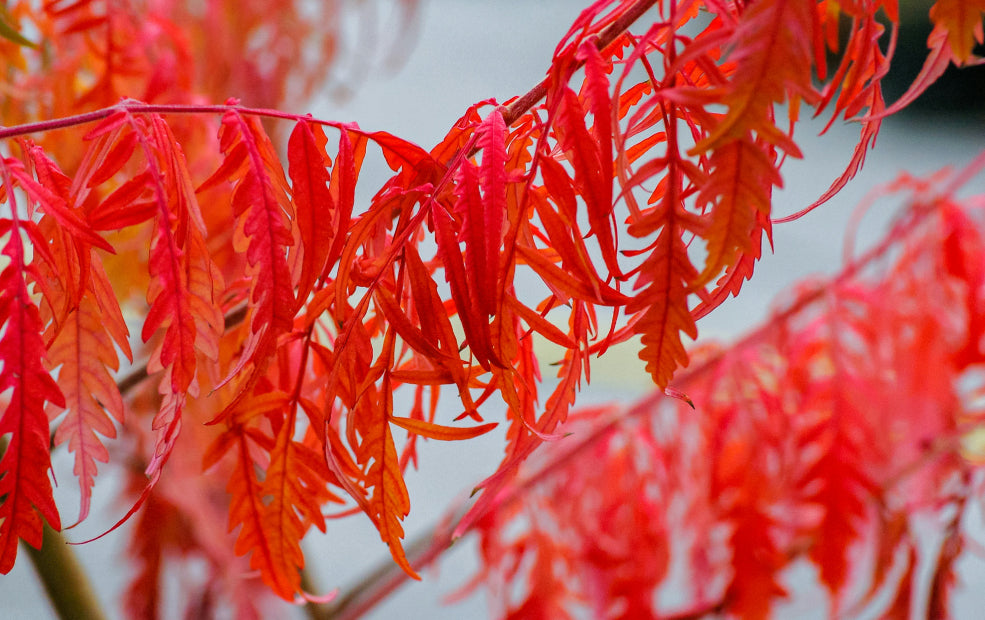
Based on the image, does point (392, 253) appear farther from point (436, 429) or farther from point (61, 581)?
point (61, 581)

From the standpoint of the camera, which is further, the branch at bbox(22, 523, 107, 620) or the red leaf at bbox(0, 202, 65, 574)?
the branch at bbox(22, 523, 107, 620)

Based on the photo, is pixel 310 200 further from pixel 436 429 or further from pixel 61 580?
pixel 61 580

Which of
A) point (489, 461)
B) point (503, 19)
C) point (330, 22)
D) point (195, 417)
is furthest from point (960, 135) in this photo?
point (195, 417)

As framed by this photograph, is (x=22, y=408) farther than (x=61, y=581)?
No

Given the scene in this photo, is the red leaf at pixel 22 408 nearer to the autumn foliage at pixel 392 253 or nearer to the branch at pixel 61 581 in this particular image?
the autumn foliage at pixel 392 253

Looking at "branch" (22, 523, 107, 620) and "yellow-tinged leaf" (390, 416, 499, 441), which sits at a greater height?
"branch" (22, 523, 107, 620)

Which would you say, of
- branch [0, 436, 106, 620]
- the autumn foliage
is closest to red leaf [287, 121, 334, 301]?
the autumn foliage

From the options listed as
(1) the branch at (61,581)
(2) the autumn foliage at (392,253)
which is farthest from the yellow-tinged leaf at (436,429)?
(1) the branch at (61,581)

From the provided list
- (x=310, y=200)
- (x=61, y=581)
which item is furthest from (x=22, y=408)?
(x=61, y=581)

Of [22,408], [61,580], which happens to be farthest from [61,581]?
[22,408]

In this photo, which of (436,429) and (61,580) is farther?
(61,580)

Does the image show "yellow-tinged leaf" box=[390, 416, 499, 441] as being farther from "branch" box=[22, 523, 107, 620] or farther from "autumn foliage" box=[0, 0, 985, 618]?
"branch" box=[22, 523, 107, 620]

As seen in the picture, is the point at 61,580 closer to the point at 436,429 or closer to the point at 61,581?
the point at 61,581

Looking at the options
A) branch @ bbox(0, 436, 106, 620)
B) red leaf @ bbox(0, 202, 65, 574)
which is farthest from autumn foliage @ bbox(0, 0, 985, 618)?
branch @ bbox(0, 436, 106, 620)
